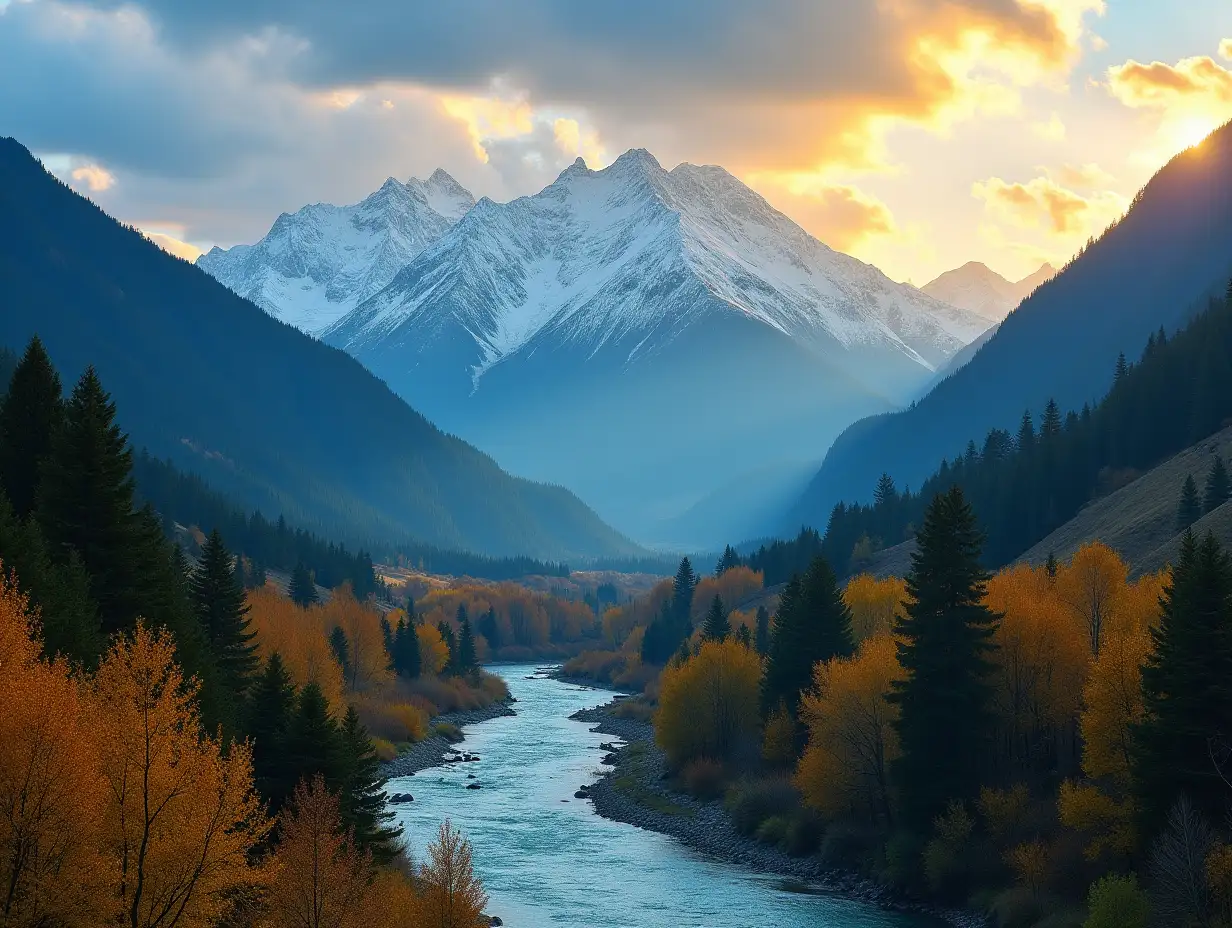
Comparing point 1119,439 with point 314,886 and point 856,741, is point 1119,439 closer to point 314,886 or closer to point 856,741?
point 856,741

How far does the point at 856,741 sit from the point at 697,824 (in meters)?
17.9

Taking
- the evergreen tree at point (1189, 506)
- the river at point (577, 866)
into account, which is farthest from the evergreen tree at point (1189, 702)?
the evergreen tree at point (1189, 506)

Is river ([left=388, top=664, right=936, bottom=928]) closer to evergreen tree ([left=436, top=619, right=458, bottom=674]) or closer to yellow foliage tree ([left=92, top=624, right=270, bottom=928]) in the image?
yellow foliage tree ([left=92, top=624, right=270, bottom=928])

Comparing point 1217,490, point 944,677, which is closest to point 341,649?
point 944,677

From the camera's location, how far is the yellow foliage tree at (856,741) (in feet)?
256

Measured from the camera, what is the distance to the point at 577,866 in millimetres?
79188

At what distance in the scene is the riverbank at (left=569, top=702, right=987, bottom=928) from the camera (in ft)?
239

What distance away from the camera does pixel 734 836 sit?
8769 cm

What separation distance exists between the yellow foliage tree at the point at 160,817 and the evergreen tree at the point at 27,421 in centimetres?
3467

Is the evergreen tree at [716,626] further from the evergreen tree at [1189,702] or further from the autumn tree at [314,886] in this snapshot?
the autumn tree at [314,886]

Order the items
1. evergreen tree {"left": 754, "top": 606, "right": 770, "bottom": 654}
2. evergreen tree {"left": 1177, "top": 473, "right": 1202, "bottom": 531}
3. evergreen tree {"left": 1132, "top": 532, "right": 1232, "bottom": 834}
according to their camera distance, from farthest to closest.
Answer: evergreen tree {"left": 754, "top": 606, "right": 770, "bottom": 654} → evergreen tree {"left": 1177, "top": 473, "right": 1202, "bottom": 531} → evergreen tree {"left": 1132, "top": 532, "right": 1232, "bottom": 834}

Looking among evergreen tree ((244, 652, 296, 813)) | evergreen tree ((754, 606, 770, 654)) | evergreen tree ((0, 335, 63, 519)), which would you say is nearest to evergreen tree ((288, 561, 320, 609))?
evergreen tree ((754, 606, 770, 654))

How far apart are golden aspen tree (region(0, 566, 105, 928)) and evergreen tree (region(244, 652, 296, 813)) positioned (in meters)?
17.8

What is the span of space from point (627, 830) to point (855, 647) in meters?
21.5
